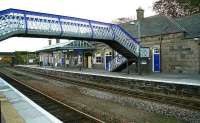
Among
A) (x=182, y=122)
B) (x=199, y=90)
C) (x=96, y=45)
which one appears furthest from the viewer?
(x=96, y=45)

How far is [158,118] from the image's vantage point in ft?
34.8

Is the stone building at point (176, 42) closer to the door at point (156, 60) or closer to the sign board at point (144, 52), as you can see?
the door at point (156, 60)

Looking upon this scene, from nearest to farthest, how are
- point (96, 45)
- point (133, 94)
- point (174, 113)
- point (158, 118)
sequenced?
point (158, 118), point (174, 113), point (133, 94), point (96, 45)

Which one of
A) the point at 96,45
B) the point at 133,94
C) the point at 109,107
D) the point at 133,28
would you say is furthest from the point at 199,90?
the point at 96,45

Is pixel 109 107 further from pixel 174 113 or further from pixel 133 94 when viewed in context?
pixel 133 94

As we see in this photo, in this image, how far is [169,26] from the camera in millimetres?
32094

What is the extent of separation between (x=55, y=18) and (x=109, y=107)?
484 inches

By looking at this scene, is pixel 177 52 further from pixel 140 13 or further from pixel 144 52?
pixel 140 13

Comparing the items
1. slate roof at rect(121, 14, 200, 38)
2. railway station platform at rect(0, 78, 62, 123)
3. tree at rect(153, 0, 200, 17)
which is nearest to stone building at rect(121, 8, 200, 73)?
slate roof at rect(121, 14, 200, 38)

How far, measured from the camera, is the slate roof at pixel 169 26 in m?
30.0

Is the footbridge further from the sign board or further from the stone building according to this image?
the stone building

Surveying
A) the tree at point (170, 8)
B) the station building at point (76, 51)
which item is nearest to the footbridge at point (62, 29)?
the station building at point (76, 51)

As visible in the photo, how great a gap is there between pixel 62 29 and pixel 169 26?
1346cm

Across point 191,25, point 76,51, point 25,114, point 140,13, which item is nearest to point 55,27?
point 25,114
